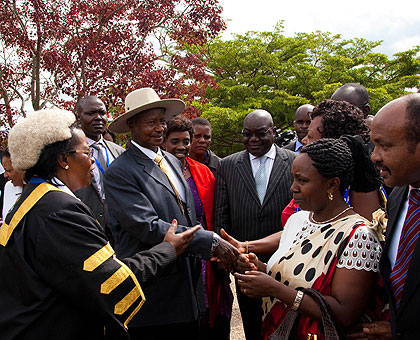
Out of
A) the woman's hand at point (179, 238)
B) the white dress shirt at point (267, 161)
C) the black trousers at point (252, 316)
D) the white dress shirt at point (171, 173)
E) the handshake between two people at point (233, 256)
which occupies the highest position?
the white dress shirt at point (171, 173)

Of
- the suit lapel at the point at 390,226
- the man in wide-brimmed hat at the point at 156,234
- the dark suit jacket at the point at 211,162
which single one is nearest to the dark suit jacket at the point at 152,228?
the man in wide-brimmed hat at the point at 156,234

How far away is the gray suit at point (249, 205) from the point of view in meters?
4.21

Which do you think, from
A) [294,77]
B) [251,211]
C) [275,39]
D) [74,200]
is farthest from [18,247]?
[275,39]

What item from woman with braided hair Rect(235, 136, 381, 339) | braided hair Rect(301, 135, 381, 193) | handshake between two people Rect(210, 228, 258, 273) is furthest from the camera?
handshake between two people Rect(210, 228, 258, 273)

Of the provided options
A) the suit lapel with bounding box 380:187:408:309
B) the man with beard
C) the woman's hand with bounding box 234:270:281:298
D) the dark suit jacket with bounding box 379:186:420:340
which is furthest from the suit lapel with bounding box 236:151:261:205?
the dark suit jacket with bounding box 379:186:420:340

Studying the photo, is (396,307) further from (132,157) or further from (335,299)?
(132,157)

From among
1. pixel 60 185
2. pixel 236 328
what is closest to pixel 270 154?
pixel 236 328

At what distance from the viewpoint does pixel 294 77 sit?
62.8 ft

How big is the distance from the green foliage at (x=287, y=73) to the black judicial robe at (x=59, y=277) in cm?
1504

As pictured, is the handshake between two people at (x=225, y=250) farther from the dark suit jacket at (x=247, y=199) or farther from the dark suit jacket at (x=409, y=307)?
the dark suit jacket at (x=409, y=307)

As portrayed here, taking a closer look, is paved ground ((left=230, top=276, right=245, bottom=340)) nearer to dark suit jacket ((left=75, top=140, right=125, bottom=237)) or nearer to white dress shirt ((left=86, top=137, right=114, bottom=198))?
dark suit jacket ((left=75, top=140, right=125, bottom=237))

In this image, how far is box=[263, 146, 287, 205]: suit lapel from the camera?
14.0ft

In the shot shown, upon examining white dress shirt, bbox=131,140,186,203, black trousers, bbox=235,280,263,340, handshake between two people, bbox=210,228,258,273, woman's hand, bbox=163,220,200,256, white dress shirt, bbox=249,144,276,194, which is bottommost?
black trousers, bbox=235,280,263,340

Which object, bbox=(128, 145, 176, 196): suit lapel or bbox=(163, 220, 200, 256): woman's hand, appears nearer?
bbox=(163, 220, 200, 256): woman's hand
